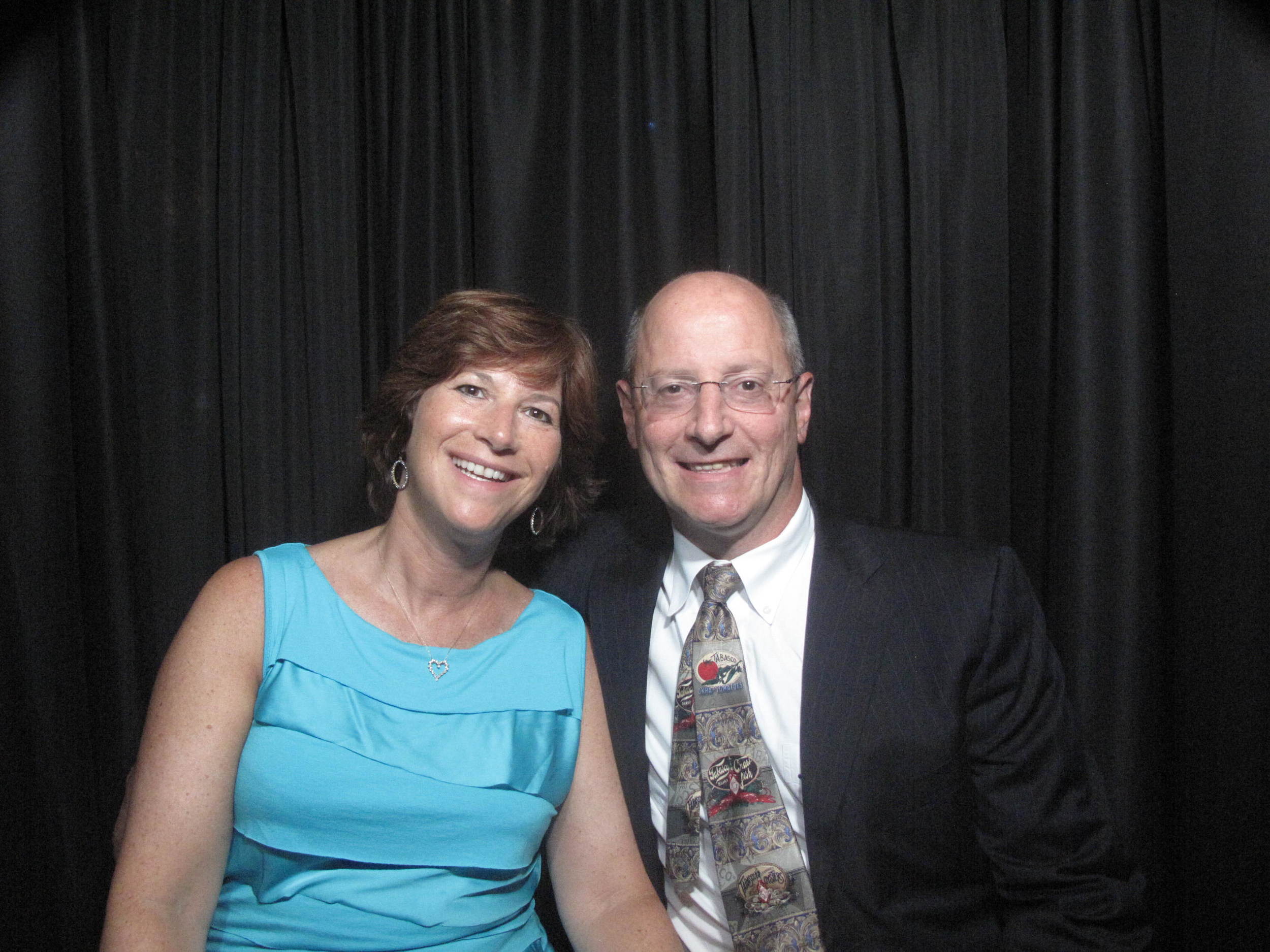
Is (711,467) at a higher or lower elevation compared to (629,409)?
lower

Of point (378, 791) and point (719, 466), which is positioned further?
point (719, 466)

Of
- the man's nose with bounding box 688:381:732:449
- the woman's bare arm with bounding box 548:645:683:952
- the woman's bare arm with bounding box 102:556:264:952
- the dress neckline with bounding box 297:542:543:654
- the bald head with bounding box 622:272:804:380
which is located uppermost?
the bald head with bounding box 622:272:804:380

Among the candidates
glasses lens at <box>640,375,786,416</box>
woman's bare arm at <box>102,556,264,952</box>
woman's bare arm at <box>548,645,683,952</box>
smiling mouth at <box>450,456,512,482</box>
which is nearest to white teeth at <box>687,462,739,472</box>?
glasses lens at <box>640,375,786,416</box>

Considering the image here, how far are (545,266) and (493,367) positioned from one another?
0.53 m

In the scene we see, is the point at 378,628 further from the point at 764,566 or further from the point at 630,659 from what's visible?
the point at 764,566

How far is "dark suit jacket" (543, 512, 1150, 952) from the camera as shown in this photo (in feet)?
4.28

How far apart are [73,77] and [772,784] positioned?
2.07 m

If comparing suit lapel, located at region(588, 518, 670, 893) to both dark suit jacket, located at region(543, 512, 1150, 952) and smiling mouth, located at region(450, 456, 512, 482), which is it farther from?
smiling mouth, located at region(450, 456, 512, 482)

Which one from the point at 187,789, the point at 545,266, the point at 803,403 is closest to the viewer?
the point at 187,789

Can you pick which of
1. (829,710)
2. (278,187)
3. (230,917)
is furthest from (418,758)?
(278,187)

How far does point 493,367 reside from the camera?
1.43 metres

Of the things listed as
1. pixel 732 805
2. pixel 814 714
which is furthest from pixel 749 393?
pixel 732 805

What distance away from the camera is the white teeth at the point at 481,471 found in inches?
54.6

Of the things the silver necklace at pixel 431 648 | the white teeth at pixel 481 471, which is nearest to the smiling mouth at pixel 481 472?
the white teeth at pixel 481 471
